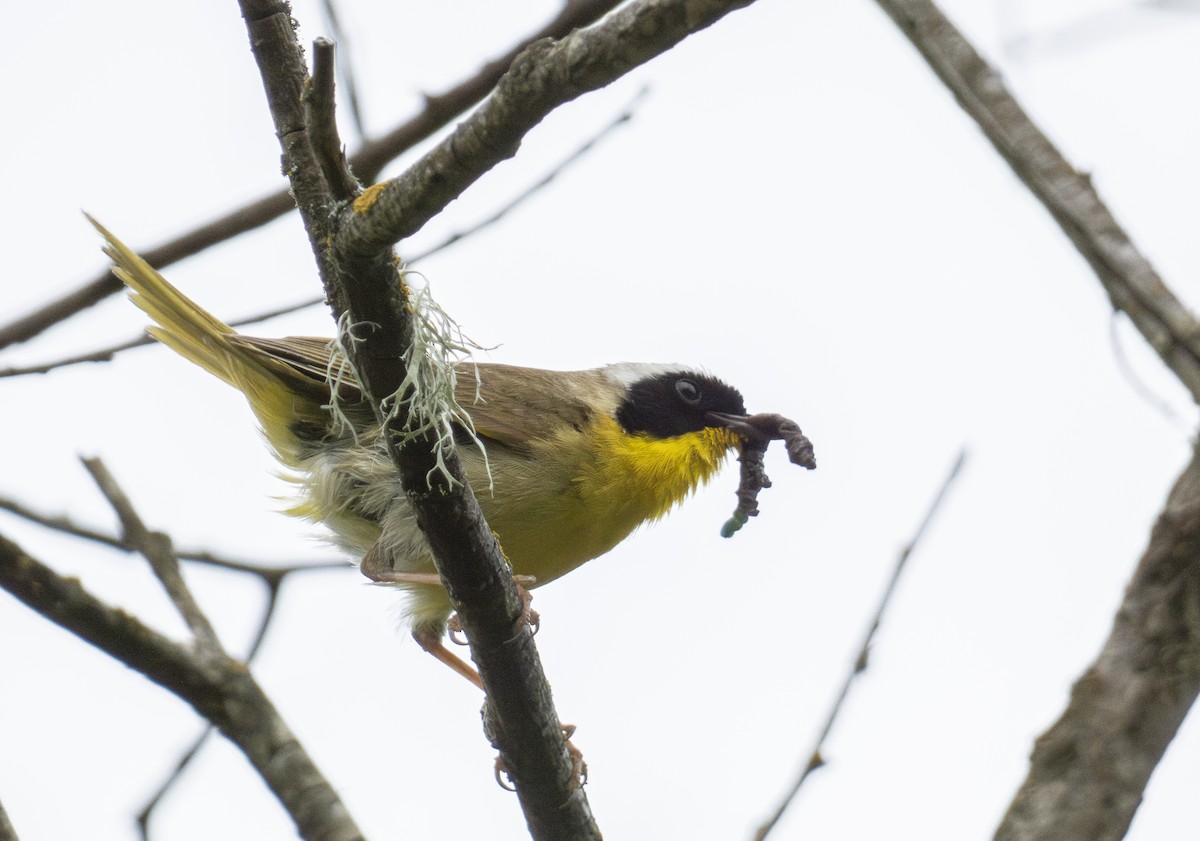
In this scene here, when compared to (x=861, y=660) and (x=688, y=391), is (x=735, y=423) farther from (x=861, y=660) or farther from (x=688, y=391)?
(x=861, y=660)

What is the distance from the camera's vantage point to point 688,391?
5.04 meters

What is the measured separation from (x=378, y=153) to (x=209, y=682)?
179 centimetres

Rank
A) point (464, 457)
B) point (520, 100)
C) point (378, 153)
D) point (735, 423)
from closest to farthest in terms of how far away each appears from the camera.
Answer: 1. point (520, 100)
2. point (378, 153)
3. point (464, 457)
4. point (735, 423)

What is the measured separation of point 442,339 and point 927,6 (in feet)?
5.56

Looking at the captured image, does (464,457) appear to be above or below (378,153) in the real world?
below

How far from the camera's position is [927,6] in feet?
11.1

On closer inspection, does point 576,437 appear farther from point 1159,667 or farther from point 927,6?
point 1159,667

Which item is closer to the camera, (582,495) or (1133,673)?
(1133,673)

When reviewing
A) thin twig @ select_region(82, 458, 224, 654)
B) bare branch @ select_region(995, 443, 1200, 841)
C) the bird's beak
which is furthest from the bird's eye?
bare branch @ select_region(995, 443, 1200, 841)

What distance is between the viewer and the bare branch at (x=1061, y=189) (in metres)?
2.52

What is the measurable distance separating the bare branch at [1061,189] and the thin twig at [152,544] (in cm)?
221

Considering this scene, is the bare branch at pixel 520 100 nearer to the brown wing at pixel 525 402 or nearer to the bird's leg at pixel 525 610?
the bird's leg at pixel 525 610

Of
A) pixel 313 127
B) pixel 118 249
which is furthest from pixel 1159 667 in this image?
pixel 118 249

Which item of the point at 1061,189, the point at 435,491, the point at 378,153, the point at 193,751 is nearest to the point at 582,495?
the point at 378,153
